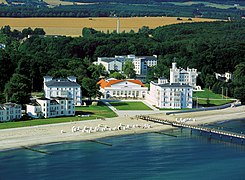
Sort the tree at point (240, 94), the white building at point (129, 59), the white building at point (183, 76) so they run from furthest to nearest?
1. the white building at point (129, 59)
2. the white building at point (183, 76)
3. the tree at point (240, 94)

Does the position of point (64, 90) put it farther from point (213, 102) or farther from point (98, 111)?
point (213, 102)

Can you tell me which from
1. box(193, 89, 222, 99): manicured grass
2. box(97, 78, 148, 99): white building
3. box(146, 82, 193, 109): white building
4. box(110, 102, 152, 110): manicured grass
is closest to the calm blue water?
box(110, 102, 152, 110): manicured grass

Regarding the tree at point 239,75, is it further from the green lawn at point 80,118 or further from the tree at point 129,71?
the green lawn at point 80,118

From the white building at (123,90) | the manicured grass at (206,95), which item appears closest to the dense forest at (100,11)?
the manicured grass at (206,95)

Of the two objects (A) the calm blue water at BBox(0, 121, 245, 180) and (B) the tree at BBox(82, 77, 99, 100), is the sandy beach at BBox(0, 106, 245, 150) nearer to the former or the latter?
(A) the calm blue water at BBox(0, 121, 245, 180)

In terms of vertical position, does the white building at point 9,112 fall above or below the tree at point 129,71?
below

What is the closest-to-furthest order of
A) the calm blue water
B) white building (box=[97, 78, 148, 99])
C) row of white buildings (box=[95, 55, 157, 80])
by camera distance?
the calm blue water, white building (box=[97, 78, 148, 99]), row of white buildings (box=[95, 55, 157, 80])
